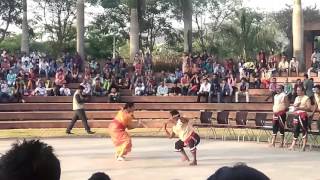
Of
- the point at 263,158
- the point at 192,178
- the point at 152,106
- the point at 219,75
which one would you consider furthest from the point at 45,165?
the point at 219,75

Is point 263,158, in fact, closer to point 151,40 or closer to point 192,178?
point 192,178

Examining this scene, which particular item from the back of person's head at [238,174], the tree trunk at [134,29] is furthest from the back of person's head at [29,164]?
the tree trunk at [134,29]

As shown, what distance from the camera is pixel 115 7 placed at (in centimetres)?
5228

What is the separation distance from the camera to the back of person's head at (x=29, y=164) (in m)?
2.45

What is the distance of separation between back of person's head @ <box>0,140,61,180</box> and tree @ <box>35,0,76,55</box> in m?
51.6

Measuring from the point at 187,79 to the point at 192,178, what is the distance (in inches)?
656

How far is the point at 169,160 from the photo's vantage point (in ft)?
46.5

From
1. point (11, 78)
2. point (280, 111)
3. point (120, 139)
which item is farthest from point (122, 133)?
point (11, 78)

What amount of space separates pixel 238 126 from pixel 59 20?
37523 mm

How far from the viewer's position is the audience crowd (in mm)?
25891

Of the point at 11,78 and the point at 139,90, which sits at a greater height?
the point at 11,78

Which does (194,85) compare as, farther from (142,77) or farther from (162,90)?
(142,77)

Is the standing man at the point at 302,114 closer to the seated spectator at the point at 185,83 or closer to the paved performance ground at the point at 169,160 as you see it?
the paved performance ground at the point at 169,160

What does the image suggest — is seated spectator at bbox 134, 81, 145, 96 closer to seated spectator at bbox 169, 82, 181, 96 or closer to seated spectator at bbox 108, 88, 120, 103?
seated spectator at bbox 169, 82, 181, 96
